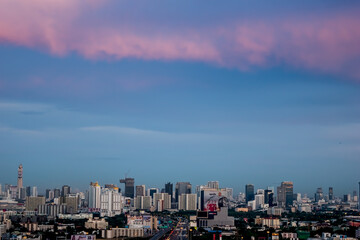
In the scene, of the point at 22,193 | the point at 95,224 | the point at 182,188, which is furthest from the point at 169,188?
the point at 95,224

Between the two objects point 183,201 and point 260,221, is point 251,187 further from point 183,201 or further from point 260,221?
point 260,221

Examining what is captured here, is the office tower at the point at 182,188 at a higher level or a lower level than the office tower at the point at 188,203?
higher

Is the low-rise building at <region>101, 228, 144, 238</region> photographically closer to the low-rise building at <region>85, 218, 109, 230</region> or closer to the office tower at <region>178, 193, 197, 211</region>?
the low-rise building at <region>85, 218, 109, 230</region>

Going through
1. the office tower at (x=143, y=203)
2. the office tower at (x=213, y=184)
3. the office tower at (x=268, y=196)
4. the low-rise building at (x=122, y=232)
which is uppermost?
the office tower at (x=213, y=184)

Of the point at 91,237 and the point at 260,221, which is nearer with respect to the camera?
the point at 91,237

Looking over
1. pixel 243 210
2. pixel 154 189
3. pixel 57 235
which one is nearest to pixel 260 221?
pixel 57 235

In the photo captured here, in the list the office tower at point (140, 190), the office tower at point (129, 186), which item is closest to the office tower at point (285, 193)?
the office tower at point (140, 190)

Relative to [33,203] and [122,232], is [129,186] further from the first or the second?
[122,232]

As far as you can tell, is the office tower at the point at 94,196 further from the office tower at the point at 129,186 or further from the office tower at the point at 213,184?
the office tower at the point at 129,186
